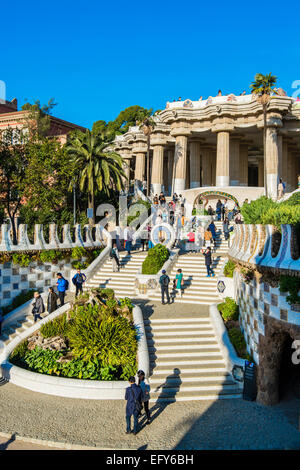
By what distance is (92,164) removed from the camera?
30.6 m

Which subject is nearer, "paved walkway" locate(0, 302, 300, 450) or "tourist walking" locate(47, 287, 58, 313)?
"paved walkway" locate(0, 302, 300, 450)

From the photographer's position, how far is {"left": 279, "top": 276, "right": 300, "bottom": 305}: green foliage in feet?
32.2

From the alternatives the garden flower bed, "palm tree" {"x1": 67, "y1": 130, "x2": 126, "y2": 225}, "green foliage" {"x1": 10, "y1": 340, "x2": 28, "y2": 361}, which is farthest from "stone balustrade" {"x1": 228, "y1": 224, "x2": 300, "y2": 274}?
"palm tree" {"x1": 67, "y1": 130, "x2": 126, "y2": 225}

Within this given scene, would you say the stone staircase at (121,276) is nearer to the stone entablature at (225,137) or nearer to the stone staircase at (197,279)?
the stone staircase at (197,279)

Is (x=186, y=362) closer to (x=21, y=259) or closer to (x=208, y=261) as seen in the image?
(x=208, y=261)

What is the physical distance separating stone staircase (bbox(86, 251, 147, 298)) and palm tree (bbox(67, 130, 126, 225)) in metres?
7.31

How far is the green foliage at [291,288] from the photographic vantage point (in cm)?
983

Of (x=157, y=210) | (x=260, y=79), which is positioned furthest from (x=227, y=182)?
(x=157, y=210)

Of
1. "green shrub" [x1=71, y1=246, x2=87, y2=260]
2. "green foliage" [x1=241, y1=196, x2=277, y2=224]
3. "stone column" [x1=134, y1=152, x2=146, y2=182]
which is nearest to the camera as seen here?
"green foliage" [x1=241, y1=196, x2=277, y2=224]

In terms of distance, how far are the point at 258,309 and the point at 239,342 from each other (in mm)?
2584

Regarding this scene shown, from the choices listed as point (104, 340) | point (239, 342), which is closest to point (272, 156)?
point (239, 342)

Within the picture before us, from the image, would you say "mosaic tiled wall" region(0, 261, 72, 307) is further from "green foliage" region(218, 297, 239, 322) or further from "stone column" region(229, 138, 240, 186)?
"stone column" region(229, 138, 240, 186)

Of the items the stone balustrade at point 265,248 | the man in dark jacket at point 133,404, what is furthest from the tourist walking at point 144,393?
the stone balustrade at point 265,248

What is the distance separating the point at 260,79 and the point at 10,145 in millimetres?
22646
